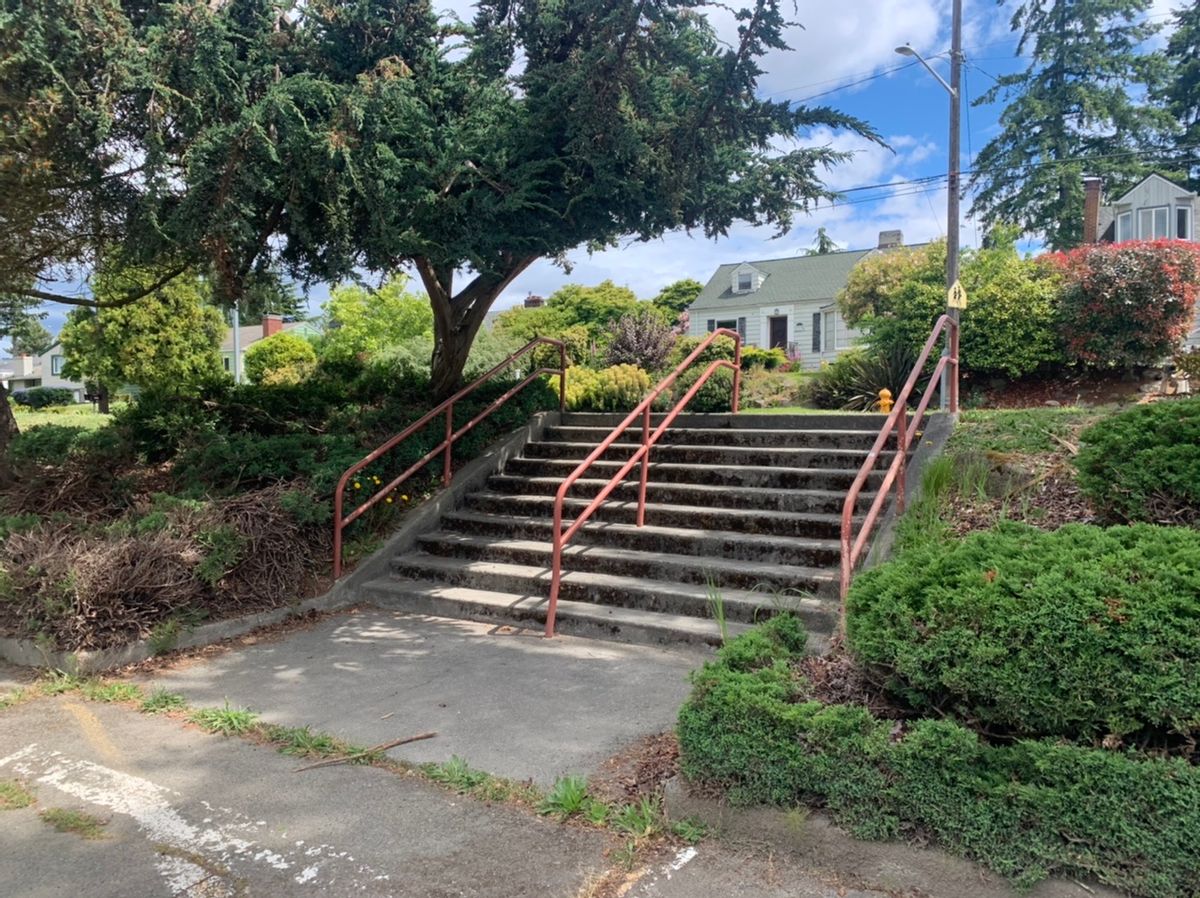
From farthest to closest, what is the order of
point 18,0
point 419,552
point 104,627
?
point 419,552 → point 18,0 → point 104,627

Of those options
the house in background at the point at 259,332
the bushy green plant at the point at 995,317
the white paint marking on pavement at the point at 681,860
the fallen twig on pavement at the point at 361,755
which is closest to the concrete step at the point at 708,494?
the fallen twig on pavement at the point at 361,755

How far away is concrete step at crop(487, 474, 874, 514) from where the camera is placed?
6.37 meters

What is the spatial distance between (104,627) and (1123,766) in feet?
18.1

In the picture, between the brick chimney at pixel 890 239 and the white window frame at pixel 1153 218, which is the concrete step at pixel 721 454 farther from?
the brick chimney at pixel 890 239

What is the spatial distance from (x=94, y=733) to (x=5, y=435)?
18.3ft

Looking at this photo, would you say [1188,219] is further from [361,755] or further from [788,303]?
[361,755]

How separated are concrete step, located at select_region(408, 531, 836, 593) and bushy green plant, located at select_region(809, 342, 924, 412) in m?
6.84

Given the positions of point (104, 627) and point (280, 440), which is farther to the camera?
point (280, 440)

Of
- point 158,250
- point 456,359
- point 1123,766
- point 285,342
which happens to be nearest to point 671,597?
point 1123,766

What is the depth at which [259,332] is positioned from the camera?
6209 centimetres

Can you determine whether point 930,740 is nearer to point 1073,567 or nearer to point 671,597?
point 1073,567

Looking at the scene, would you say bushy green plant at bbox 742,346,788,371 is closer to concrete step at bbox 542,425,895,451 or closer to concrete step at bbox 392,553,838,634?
concrete step at bbox 542,425,895,451

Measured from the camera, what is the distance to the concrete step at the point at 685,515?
20.1ft

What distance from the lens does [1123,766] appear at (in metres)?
2.38
